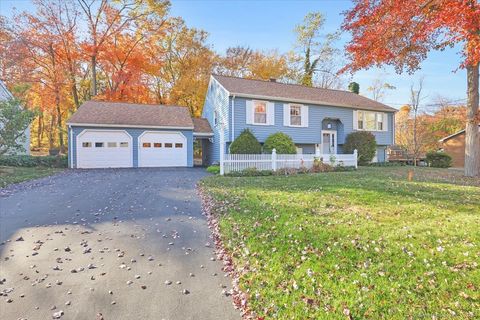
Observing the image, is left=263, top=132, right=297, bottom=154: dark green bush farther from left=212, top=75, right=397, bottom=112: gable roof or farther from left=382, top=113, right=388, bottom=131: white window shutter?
left=382, top=113, right=388, bottom=131: white window shutter

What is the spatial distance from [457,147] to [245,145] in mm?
24510

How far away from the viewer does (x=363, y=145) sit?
1731cm

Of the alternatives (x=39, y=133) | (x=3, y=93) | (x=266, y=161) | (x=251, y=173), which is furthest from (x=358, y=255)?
(x=39, y=133)

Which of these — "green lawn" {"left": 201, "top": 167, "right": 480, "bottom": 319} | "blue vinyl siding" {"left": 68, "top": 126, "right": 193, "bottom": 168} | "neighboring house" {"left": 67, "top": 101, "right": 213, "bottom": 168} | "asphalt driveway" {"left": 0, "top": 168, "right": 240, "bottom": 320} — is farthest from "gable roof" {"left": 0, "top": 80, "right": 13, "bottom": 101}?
"green lawn" {"left": 201, "top": 167, "right": 480, "bottom": 319}

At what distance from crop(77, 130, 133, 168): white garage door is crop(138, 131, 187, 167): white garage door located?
0.80m

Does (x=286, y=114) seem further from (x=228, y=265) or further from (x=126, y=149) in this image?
(x=228, y=265)

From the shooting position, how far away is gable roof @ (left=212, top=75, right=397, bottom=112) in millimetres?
15944

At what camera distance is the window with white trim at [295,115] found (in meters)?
17.0

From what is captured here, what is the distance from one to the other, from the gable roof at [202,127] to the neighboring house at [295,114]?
1.34 feet

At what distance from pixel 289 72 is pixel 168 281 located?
28441 mm

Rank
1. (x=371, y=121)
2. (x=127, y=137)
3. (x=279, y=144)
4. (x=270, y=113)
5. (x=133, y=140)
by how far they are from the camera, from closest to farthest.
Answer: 1. (x=279, y=144)
2. (x=270, y=113)
3. (x=127, y=137)
4. (x=133, y=140)
5. (x=371, y=121)

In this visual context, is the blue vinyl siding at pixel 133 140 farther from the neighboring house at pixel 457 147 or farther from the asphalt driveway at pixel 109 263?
the neighboring house at pixel 457 147

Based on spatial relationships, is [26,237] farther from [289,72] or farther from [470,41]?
[289,72]

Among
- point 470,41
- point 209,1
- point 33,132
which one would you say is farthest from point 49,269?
point 33,132
